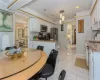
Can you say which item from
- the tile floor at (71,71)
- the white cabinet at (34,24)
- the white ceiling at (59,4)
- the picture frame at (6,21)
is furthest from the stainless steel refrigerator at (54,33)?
the picture frame at (6,21)

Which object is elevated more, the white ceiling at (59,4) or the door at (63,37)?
the white ceiling at (59,4)

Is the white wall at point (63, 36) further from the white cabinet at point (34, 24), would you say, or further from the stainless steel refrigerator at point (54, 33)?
the white cabinet at point (34, 24)

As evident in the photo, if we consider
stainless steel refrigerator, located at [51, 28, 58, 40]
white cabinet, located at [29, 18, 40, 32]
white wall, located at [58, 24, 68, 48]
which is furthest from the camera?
white wall, located at [58, 24, 68, 48]

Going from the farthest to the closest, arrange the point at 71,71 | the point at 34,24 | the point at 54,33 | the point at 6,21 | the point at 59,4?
the point at 54,33 < the point at 34,24 < the point at 59,4 < the point at 6,21 < the point at 71,71

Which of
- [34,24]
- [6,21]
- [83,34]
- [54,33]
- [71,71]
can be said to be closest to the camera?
[71,71]

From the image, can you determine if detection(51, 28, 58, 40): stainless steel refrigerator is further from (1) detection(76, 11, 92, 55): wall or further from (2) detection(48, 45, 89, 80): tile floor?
(2) detection(48, 45, 89, 80): tile floor

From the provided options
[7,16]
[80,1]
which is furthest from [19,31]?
[80,1]

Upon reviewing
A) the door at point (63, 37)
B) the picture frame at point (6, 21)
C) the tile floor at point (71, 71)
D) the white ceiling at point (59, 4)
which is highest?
the white ceiling at point (59, 4)

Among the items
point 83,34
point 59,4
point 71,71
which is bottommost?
point 71,71

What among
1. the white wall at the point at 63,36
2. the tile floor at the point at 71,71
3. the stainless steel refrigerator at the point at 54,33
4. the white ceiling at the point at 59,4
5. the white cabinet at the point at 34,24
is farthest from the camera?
the white wall at the point at 63,36

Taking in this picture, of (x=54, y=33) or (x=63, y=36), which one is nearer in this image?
(x=54, y=33)

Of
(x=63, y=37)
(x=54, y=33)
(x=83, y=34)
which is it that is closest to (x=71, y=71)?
(x=83, y=34)

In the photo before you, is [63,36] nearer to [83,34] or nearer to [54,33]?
[54,33]

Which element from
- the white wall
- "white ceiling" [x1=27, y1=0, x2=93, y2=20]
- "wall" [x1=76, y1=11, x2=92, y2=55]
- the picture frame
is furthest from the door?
the picture frame
